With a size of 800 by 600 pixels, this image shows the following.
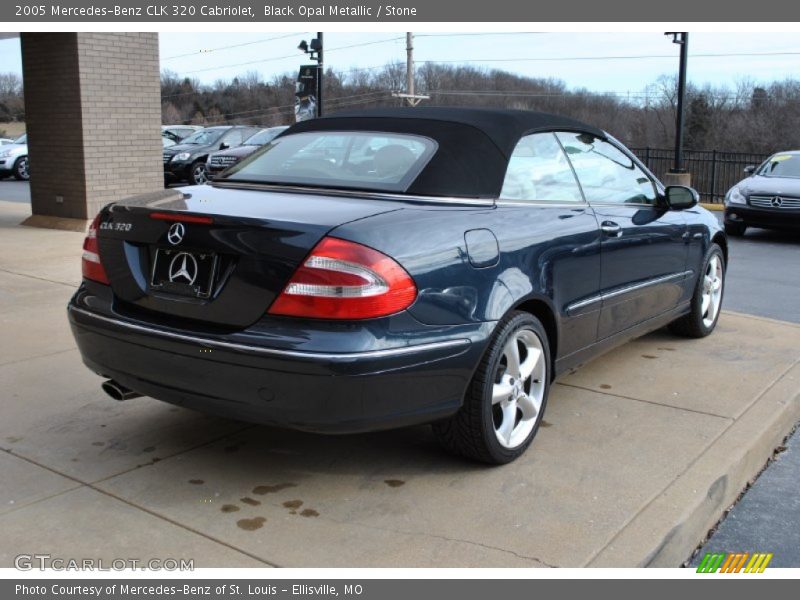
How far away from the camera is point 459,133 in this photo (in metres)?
4.09

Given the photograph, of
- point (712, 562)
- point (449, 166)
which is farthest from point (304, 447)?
point (712, 562)

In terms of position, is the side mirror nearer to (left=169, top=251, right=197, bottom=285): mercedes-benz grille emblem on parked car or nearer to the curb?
the curb

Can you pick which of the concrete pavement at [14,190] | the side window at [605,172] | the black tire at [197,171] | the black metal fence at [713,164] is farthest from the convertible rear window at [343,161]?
the black metal fence at [713,164]

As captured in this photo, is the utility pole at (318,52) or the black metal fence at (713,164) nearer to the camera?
the utility pole at (318,52)

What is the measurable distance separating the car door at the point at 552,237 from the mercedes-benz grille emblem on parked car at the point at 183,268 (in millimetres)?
1296

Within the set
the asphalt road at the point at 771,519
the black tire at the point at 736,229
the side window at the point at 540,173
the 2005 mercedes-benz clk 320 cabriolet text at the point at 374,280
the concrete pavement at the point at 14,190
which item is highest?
the side window at the point at 540,173

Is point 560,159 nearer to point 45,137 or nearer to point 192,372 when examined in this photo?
point 192,372

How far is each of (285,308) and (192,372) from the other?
0.47 metres

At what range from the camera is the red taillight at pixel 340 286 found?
3.16 metres

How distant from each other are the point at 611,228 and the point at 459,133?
110cm

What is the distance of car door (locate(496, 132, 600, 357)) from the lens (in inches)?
153

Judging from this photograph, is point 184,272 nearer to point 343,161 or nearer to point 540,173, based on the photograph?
point 343,161

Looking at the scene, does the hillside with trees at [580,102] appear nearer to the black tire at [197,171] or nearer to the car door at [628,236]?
the black tire at [197,171]

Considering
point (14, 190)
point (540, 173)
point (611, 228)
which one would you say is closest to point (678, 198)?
point (611, 228)
